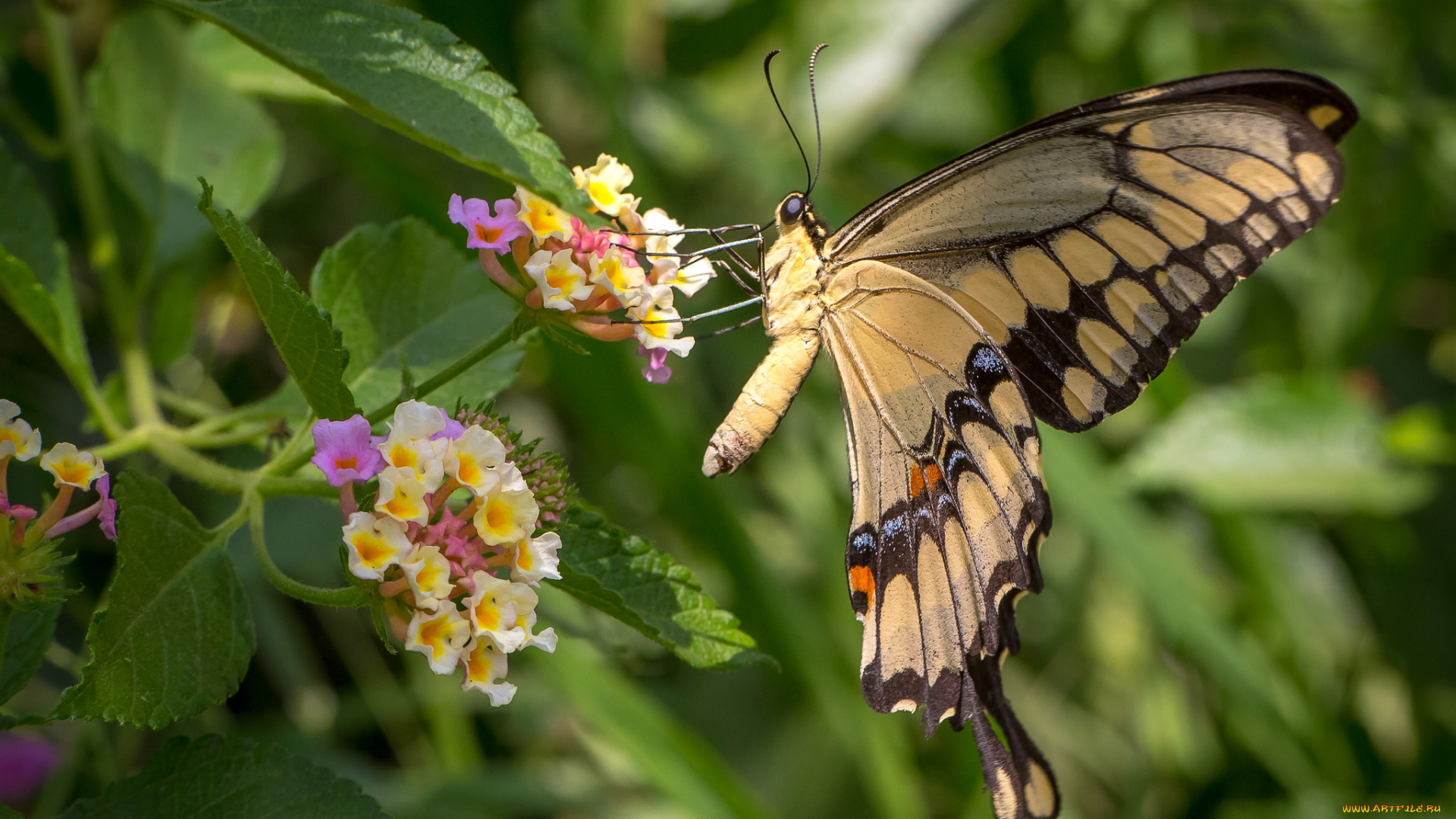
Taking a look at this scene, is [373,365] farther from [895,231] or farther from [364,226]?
[895,231]

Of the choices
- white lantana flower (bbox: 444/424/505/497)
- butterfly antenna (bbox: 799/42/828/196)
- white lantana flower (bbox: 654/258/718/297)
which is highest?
butterfly antenna (bbox: 799/42/828/196)

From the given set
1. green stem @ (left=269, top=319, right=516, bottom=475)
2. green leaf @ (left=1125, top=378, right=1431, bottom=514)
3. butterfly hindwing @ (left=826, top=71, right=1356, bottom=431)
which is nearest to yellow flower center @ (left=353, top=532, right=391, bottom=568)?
green stem @ (left=269, top=319, right=516, bottom=475)

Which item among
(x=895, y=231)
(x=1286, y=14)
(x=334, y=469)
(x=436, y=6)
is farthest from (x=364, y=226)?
(x=1286, y=14)

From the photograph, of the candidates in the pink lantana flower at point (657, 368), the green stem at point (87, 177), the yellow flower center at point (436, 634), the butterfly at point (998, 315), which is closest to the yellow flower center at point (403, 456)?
the yellow flower center at point (436, 634)

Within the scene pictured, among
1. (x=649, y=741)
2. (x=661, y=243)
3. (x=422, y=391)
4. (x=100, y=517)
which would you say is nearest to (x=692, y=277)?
(x=661, y=243)

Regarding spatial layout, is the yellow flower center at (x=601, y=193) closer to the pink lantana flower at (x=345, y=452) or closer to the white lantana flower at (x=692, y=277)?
the white lantana flower at (x=692, y=277)

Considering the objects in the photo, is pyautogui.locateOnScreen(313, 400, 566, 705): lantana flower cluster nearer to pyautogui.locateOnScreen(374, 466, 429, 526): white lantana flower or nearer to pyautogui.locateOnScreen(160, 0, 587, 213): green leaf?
pyautogui.locateOnScreen(374, 466, 429, 526): white lantana flower
